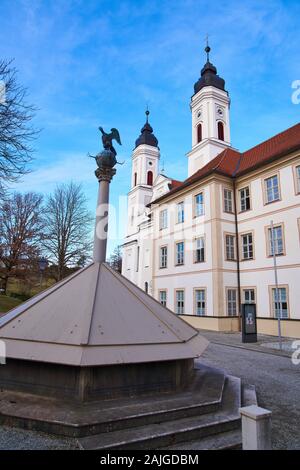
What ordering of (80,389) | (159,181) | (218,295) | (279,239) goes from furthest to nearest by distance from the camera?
1. (159,181)
2. (218,295)
3. (279,239)
4. (80,389)

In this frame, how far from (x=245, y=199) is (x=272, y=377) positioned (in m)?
15.3

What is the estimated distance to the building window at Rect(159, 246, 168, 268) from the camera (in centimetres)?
2598

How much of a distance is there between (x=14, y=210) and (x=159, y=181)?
49.3ft

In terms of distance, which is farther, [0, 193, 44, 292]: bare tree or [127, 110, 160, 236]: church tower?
[127, 110, 160, 236]: church tower

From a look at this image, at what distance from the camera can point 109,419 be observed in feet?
12.0

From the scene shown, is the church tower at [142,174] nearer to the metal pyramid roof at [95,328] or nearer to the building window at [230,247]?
the building window at [230,247]

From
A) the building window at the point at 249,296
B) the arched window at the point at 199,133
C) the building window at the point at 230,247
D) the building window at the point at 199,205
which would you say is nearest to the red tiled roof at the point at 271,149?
the building window at the point at 199,205

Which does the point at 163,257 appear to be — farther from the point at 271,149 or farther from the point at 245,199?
the point at 271,149

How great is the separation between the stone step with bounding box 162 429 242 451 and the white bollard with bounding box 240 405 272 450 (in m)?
0.84

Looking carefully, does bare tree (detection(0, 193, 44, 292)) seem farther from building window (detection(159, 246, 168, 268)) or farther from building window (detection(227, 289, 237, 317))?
building window (detection(227, 289, 237, 317))

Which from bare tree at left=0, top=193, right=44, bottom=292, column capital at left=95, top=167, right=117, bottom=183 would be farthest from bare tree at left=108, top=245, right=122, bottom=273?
column capital at left=95, top=167, right=117, bottom=183
